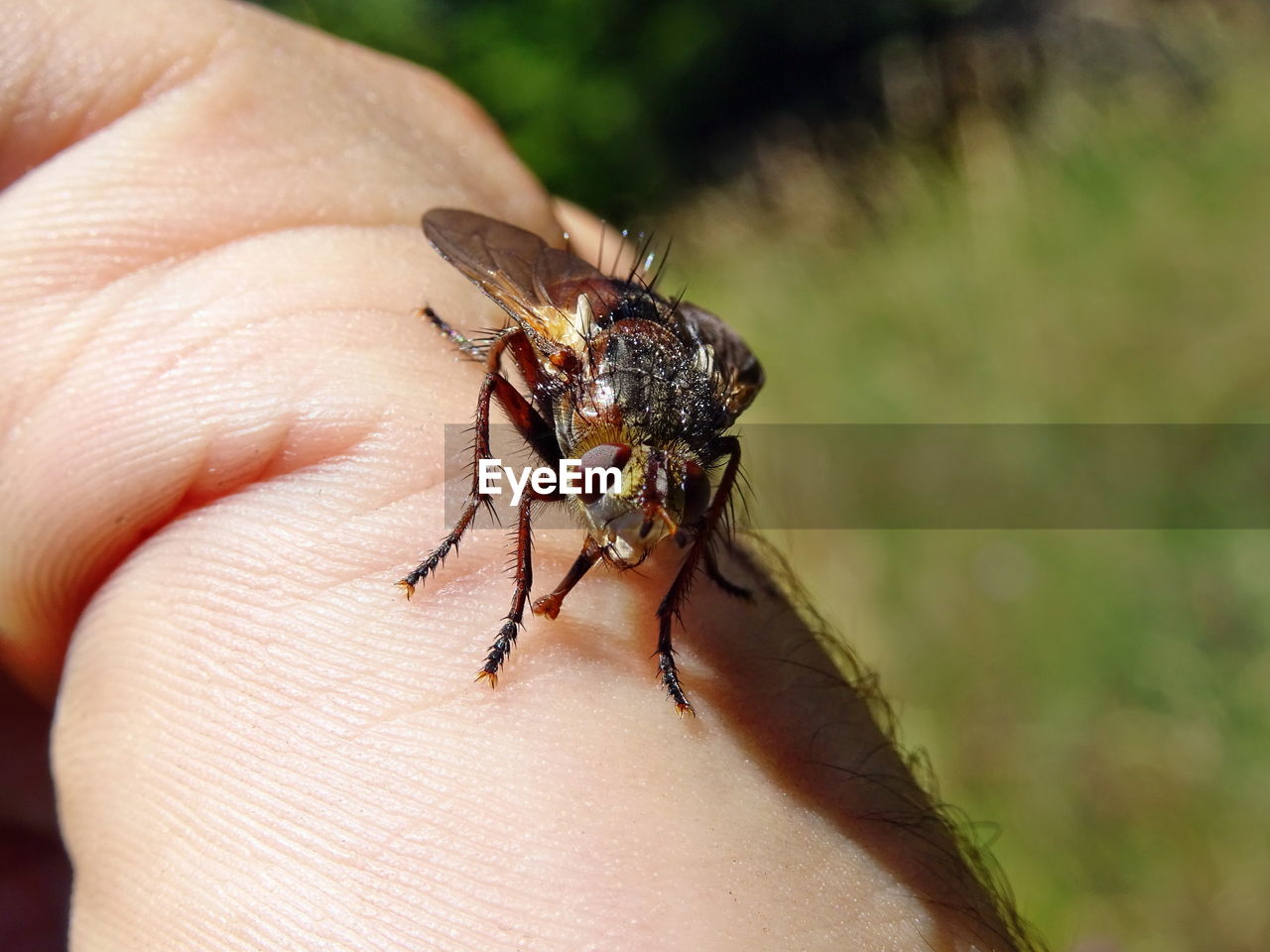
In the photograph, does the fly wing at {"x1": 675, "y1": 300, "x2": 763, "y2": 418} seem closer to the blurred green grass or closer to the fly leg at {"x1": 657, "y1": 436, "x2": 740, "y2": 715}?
the fly leg at {"x1": 657, "y1": 436, "x2": 740, "y2": 715}

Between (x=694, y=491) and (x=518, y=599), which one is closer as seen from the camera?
(x=518, y=599)

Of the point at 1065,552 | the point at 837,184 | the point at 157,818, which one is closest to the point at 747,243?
the point at 837,184

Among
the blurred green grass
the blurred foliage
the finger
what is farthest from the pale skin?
the blurred foliage

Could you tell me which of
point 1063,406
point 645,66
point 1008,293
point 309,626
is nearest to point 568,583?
point 309,626

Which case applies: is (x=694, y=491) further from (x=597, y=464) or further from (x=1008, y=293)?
(x=1008, y=293)

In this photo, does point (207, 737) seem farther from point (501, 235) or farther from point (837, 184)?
point (837, 184)
